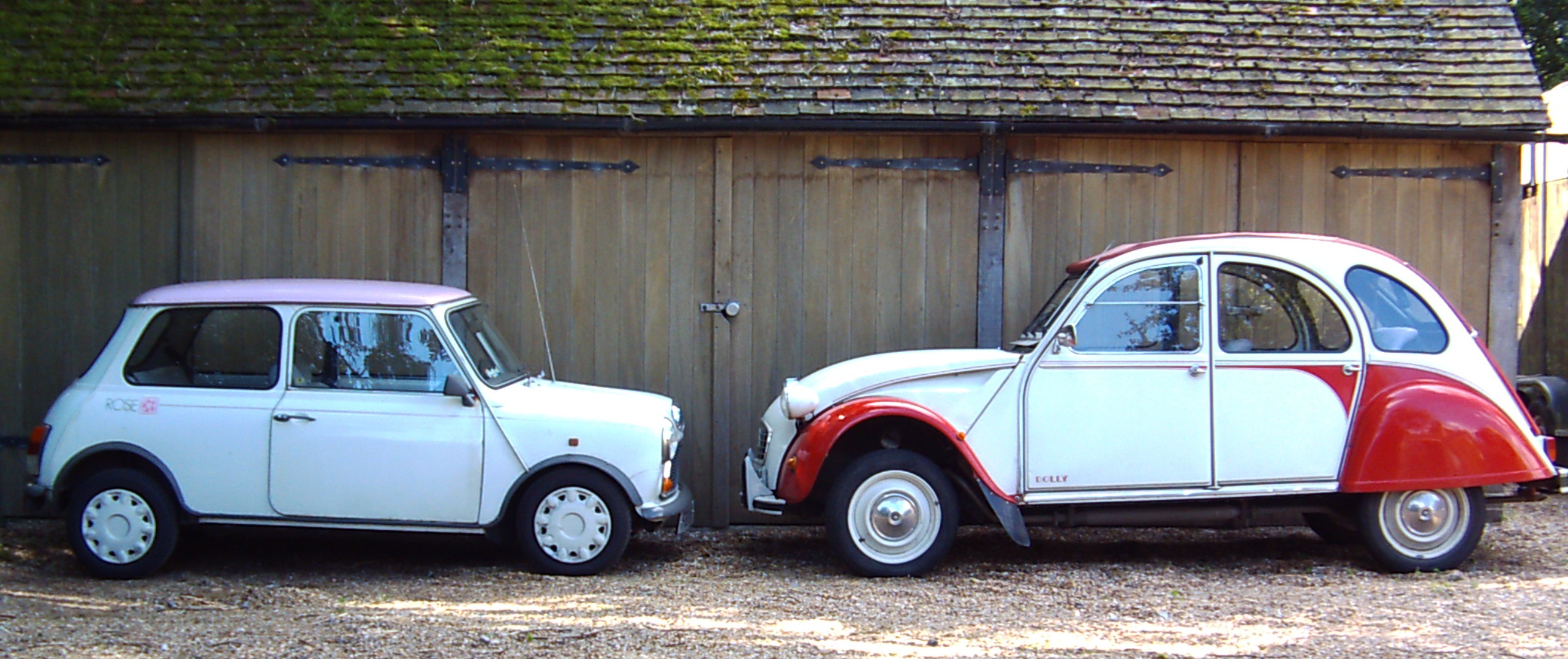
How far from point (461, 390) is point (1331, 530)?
540 centimetres

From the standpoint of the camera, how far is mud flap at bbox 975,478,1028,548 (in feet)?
21.6

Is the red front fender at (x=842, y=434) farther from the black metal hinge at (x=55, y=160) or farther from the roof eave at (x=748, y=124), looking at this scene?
the black metal hinge at (x=55, y=160)

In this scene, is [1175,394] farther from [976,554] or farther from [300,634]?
[300,634]

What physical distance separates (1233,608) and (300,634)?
14.5ft

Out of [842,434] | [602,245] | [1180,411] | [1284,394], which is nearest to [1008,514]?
[842,434]

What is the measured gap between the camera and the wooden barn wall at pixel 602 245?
27.7ft

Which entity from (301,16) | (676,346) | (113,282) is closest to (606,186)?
(676,346)

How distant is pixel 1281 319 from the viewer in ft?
22.2

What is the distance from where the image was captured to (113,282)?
8.45 metres

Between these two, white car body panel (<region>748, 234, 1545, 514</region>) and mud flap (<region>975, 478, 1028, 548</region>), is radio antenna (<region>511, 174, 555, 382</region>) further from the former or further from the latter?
mud flap (<region>975, 478, 1028, 548</region>)

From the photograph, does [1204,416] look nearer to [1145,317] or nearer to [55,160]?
[1145,317]

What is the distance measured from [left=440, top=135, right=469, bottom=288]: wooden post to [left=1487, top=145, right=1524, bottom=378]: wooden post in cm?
710

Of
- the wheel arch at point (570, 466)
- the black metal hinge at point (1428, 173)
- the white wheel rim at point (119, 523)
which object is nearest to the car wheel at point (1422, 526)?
the black metal hinge at point (1428, 173)

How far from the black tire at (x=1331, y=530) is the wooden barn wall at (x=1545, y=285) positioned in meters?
4.42
